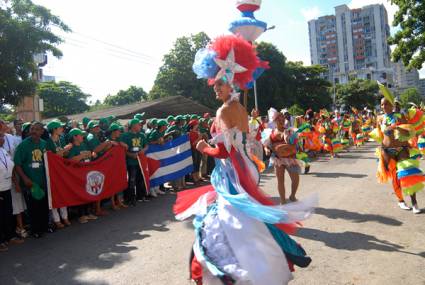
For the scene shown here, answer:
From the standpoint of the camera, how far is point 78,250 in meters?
5.39

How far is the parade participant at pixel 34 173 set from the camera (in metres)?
6.03

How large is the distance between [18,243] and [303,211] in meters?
4.85

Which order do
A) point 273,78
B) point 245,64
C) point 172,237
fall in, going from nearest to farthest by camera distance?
point 245,64 < point 172,237 < point 273,78

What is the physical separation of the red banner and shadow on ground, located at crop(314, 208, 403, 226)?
4120 mm

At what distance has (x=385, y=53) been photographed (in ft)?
449

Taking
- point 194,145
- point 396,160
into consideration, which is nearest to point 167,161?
point 194,145

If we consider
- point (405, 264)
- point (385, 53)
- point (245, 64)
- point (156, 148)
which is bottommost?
point (405, 264)

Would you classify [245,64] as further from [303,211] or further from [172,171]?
[172,171]

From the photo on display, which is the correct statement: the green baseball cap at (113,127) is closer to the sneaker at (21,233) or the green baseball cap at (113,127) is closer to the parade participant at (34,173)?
the parade participant at (34,173)

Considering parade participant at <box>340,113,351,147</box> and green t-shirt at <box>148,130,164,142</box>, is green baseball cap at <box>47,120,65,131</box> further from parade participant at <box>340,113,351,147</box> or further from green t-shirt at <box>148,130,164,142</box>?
parade participant at <box>340,113,351,147</box>

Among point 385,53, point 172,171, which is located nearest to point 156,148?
point 172,171

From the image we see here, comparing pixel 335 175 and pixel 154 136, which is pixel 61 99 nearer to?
pixel 154 136

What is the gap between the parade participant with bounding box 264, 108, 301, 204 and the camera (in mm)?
6686

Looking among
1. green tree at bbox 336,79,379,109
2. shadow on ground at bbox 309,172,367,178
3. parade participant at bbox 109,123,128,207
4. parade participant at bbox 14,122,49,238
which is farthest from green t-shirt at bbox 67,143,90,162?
green tree at bbox 336,79,379,109
